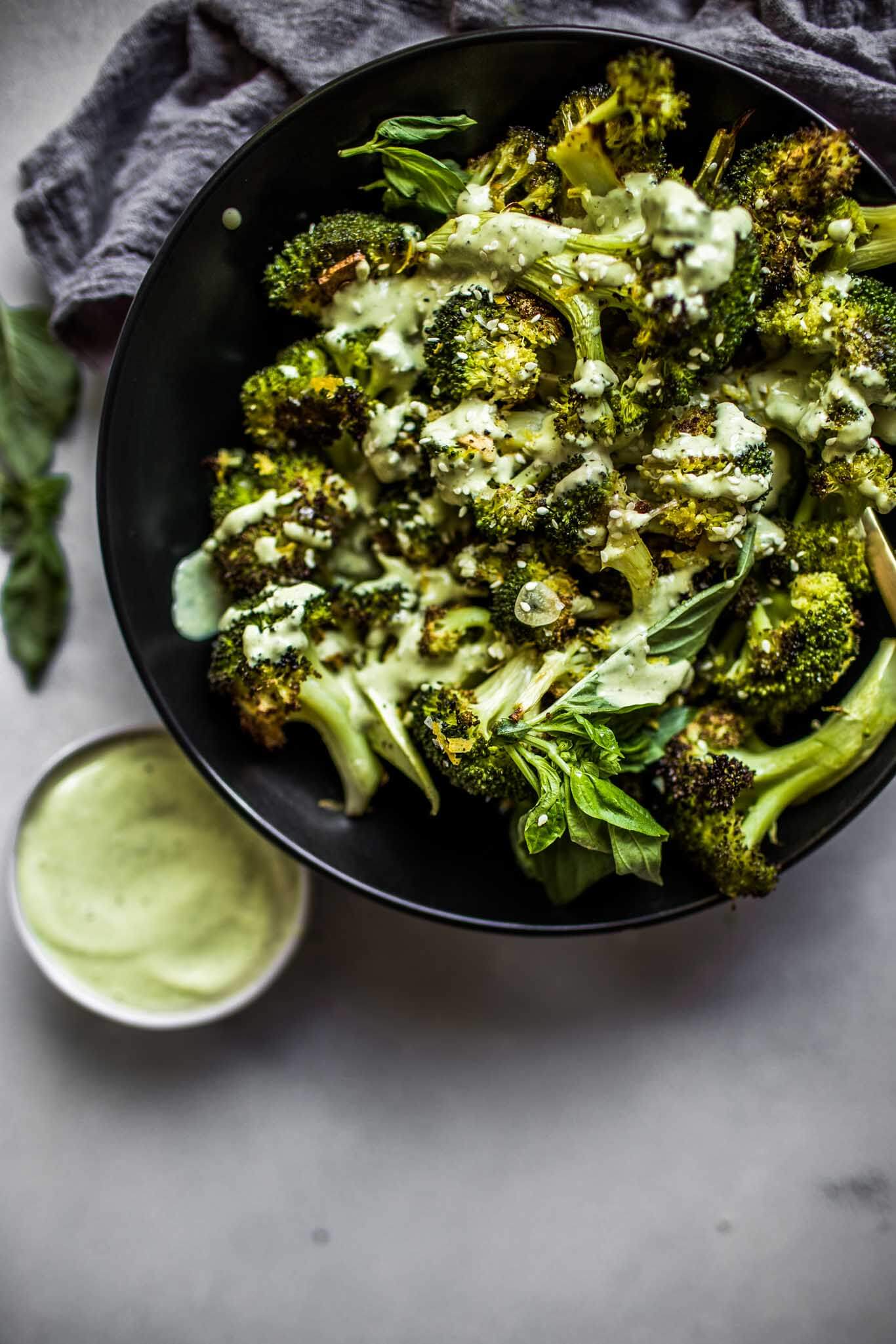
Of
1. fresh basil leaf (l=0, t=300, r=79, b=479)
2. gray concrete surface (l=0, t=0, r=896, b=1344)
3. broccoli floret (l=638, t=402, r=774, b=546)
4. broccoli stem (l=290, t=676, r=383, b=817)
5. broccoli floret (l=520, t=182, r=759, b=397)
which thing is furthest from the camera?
gray concrete surface (l=0, t=0, r=896, b=1344)

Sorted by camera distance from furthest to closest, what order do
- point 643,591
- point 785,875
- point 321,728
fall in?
point 785,875 → point 321,728 → point 643,591

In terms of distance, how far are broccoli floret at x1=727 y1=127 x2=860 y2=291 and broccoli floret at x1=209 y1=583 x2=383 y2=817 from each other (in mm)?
812

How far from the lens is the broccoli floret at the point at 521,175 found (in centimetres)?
142

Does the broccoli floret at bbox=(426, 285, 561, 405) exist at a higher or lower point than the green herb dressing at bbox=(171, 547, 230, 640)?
higher

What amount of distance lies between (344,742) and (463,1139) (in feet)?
2.99

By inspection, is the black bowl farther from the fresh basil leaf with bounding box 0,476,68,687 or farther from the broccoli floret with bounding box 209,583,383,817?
the fresh basil leaf with bounding box 0,476,68,687

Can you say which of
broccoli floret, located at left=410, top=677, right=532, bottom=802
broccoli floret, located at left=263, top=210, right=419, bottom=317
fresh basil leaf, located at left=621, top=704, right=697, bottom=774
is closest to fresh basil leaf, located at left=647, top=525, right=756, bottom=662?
fresh basil leaf, located at left=621, top=704, right=697, bottom=774

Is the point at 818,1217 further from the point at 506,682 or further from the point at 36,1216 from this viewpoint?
the point at 36,1216

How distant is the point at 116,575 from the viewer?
4.89 feet

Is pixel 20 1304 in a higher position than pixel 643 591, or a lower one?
lower

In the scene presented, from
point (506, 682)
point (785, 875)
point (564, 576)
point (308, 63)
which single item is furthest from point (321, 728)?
point (308, 63)

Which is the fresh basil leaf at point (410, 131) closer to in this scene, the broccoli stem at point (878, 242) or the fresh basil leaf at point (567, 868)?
the broccoli stem at point (878, 242)

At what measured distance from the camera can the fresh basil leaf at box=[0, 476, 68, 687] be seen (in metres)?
1.84

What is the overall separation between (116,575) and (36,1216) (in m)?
1.35
